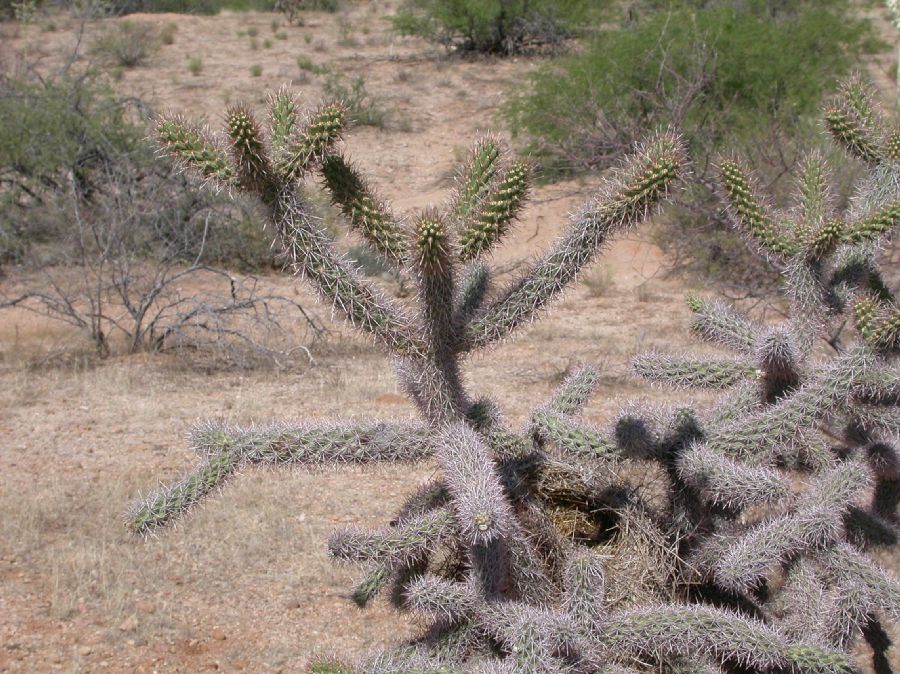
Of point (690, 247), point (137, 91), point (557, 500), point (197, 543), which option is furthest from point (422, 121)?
point (557, 500)

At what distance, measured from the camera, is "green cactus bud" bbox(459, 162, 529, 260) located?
2.64m

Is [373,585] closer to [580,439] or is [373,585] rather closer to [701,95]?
[580,439]

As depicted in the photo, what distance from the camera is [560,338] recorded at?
9000 millimetres

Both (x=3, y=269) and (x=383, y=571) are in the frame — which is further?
(x=3, y=269)

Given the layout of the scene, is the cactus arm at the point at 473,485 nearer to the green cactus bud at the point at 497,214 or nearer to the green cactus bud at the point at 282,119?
the green cactus bud at the point at 497,214

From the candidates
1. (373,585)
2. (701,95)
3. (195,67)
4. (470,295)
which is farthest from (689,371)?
(195,67)

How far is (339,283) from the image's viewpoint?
2709 mm

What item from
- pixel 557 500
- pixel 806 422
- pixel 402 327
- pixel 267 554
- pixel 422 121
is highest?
pixel 402 327

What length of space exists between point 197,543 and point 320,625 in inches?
37.4

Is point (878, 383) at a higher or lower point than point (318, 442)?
higher

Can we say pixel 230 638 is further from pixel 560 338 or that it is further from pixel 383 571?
pixel 560 338

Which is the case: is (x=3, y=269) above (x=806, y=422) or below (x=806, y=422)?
below

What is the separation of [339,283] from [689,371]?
1.49 m

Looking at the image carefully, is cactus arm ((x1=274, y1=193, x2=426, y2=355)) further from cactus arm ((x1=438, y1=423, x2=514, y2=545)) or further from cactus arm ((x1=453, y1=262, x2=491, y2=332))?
cactus arm ((x1=438, y1=423, x2=514, y2=545))
